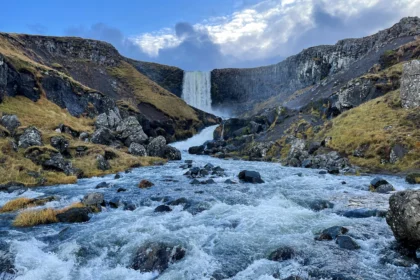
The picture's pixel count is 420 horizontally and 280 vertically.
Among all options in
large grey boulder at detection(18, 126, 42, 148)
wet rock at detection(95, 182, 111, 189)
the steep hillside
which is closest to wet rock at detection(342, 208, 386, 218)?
wet rock at detection(95, 182, 111, 189)

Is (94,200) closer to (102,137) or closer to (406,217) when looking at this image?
(406,217)

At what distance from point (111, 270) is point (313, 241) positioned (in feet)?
29.5

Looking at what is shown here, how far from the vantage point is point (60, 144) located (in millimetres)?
40406

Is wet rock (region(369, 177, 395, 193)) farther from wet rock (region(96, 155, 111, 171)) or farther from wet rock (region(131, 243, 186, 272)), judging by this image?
wet rock (region(96, 155, 111, 171))

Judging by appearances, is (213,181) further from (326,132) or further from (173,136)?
(173,136)

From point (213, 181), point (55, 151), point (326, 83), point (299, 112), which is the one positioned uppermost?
point (326, 83)

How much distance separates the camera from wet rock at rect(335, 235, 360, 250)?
13.9 meters

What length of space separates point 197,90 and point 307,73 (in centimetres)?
4608

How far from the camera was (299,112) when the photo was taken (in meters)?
69.9

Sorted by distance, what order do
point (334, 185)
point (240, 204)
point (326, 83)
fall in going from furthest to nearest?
point (326, 83)
point (334, 185)
point (240, 204)

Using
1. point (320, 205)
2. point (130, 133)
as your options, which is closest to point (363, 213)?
point (320, 205)

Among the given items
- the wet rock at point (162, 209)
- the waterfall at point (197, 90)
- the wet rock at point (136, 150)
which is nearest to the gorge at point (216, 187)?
the wet rock at point (136, 150)

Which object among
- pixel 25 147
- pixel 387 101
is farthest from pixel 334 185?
pixel 25 147

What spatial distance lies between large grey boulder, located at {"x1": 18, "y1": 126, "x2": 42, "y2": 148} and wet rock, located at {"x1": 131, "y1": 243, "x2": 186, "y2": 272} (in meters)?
29.7
